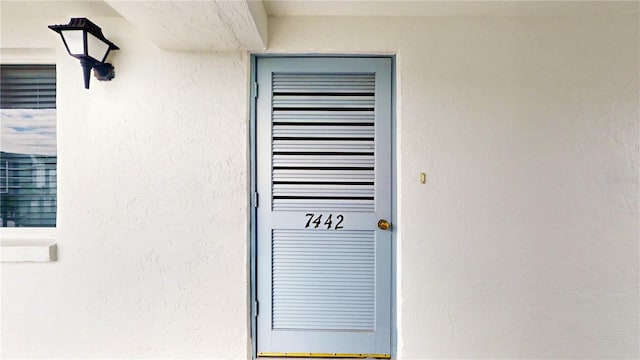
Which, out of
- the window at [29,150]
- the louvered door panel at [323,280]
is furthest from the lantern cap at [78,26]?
the louvered door panel at [323,280]

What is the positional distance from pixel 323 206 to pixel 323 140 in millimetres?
403

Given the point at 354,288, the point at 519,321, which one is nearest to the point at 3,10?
the point at 354,288

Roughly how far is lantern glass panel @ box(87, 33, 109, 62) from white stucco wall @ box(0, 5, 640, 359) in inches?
3.3

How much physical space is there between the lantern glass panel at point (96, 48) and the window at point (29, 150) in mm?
492

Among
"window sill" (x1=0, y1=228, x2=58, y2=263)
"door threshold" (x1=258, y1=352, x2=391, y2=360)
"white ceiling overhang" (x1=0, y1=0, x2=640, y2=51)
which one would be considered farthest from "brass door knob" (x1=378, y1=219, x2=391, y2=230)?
"window sill" (x1=0, y1=228, x2=58, y2=263)

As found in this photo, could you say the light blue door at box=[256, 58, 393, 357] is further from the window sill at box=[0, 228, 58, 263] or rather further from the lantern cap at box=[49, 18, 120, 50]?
the window sill at box=[0, 228, 58, 263]

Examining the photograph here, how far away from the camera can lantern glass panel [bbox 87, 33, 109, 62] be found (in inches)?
53.8

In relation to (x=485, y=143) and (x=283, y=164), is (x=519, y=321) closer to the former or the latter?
(x=485, y=143)

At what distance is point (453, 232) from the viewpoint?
1525 mm

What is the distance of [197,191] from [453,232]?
4.98 feet

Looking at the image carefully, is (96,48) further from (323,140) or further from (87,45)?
(323,140)

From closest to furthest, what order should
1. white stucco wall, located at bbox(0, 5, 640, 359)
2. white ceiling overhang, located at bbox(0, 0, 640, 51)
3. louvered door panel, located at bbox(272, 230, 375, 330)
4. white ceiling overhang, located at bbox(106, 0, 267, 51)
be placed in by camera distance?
1. white ceiling overhang, located at bbox(106, 0, 267, 51)
2. white ceiling overhang, located at bbox(0, 0, 640, 51)
3. white stucco wall, located at bbox(0, 5, 640, 359)
4. louvered door panel, located at bbox(272, 230, 375, 330)

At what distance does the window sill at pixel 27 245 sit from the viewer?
1510mm

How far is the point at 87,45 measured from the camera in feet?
4.42
